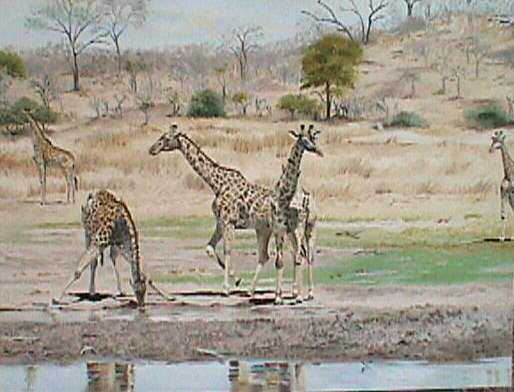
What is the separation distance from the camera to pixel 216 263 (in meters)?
2.20

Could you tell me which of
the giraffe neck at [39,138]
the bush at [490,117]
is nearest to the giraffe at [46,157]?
the giraffe neck at [39,138]

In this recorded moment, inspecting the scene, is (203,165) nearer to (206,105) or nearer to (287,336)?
(206,105)

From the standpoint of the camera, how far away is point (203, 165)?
2.21m

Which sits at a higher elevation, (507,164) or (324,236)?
(507,164)

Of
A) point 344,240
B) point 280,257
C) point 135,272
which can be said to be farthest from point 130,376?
point 344,240

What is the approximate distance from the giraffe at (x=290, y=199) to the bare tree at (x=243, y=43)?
0.18 m

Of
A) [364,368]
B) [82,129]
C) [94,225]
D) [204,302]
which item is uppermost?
[82,129]

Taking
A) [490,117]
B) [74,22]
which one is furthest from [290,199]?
[74,22]

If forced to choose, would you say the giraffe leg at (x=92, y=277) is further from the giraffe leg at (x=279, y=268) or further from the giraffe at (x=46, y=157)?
the giraffe leg at (x=279, y=268)

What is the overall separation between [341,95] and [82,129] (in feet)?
1.82

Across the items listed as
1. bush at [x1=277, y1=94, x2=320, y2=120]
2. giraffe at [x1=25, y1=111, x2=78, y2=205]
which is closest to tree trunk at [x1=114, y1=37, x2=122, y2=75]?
giraffe at [x1=25, y1=111, x2=78, y2=205]

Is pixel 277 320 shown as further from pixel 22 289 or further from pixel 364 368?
pixel 22 289

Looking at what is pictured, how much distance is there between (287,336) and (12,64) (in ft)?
2.63

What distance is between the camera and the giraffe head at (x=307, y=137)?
222 centimetres
